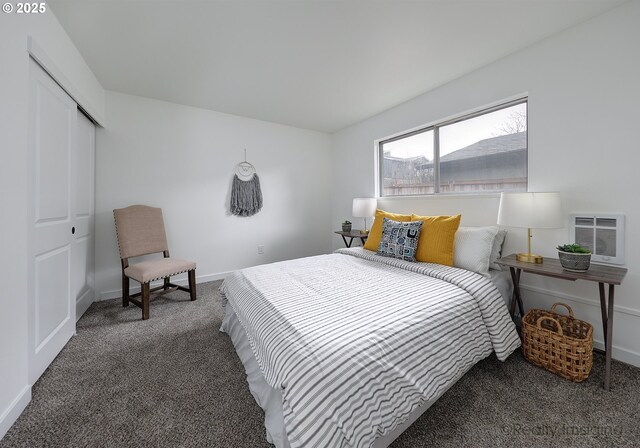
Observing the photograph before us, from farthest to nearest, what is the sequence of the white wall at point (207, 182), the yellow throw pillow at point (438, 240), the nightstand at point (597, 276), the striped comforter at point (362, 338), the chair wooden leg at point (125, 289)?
1. the white wall at point (207, 182)
2. the chair wooden leg at point (125, 289)
3. the yellow throw pillow at point (438, 240)
4. the nightstand at point (597, 276)
5. the striped comforter at point (362, 338)

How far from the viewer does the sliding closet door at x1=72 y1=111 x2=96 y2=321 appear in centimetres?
236

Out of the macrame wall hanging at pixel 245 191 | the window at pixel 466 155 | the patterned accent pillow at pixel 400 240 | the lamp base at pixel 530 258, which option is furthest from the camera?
the macrame wall hanging at pixel 245 191

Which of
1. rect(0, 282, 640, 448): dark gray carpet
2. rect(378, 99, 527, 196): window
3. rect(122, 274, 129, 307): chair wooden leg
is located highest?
rect(378, 99, 527, 196): window

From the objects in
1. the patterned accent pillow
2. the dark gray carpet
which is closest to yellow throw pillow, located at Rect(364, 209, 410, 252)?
the patterned accent pillow

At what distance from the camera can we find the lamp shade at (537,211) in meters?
1.74

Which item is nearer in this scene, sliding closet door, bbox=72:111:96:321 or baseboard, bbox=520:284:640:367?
baseboard, bbox=520:284:640:367

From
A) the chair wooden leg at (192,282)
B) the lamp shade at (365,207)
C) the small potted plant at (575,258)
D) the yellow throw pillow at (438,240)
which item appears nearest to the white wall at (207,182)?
the chair wooden leg at (192,282)

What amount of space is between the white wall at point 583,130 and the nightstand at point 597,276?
19 centimetres

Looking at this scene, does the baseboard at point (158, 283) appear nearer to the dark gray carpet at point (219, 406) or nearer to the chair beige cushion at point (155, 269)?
the chair beige cushion at point (155, 269)

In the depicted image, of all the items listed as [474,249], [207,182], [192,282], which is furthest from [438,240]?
[207,182]

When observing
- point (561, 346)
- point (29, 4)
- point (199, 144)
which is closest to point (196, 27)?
point (29, 4)

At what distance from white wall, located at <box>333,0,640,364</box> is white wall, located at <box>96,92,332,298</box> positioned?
8.32 feet

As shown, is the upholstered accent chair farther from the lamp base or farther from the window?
the lamp base

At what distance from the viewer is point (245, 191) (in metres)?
3.65
